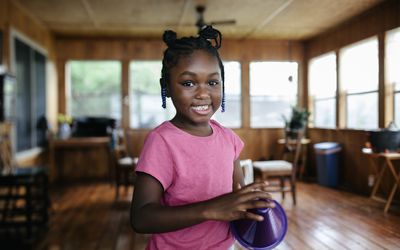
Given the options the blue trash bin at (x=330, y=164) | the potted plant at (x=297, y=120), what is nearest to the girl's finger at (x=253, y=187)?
the blue trash bin at (x=330, y=164)

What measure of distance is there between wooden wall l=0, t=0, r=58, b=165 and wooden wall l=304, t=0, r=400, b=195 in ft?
14.3

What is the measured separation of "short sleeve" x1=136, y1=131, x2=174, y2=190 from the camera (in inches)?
26.2

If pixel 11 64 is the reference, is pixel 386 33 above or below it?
above

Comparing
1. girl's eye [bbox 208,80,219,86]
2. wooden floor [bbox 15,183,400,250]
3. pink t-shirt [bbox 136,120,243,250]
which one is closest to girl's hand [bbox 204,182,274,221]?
pink t-shirt [bbox 136,120,243,250]

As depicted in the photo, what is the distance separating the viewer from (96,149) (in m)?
6.39

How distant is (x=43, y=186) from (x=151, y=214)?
3280 mm

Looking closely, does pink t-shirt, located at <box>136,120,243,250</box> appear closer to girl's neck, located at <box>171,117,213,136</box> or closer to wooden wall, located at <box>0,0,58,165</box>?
girl's neck, located at <box>171,117,213,136</box>

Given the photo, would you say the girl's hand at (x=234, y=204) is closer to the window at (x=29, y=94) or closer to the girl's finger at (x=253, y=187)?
the girl's finger at (x=253, y=187)

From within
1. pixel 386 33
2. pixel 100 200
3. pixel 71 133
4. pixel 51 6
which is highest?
pixel 51 6

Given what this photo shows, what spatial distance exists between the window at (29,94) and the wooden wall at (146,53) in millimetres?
743

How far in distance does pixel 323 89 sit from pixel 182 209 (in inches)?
235

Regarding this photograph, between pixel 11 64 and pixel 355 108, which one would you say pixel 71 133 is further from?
pixel 355 108

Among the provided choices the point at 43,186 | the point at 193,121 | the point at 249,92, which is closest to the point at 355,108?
the point at 249,92

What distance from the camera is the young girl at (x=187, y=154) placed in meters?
0.66
